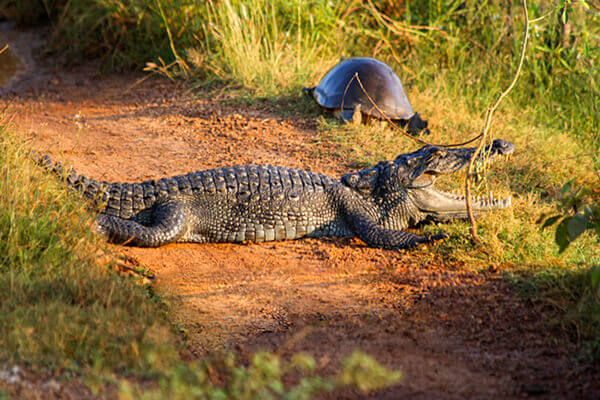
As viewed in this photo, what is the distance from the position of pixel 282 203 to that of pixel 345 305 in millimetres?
1265

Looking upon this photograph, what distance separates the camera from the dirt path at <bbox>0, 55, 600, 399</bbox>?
147 inches

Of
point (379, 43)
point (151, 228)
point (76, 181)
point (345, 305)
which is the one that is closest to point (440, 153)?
point (345, 305)

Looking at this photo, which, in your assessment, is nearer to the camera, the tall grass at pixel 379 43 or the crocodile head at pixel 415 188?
the crocodile head at pixel 415 188

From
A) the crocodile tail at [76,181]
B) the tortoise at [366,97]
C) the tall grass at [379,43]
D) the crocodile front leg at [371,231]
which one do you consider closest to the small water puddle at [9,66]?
the tall grass at [379,43]

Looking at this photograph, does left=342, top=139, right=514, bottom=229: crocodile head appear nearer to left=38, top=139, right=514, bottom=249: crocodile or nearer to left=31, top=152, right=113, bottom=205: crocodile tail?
left=38, top=139, right=514, bottom=249: crocodile

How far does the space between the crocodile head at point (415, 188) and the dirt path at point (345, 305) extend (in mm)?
464

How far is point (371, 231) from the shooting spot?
215 inches

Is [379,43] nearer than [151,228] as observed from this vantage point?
No

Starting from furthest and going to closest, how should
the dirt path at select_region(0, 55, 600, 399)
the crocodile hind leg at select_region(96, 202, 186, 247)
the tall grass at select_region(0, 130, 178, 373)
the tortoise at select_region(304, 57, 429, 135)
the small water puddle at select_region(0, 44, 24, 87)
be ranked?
the small water puddle at select_region(0, 44, 24, 87) < the tortoise at select_region(304, 57, 429, 135) < the crocodile hind leg at select_region(96, 202, 186, 247) < the dirt path at select_region(0, 55, 600, 399) < the tall grass at select_region(0, 130, 178, 373)

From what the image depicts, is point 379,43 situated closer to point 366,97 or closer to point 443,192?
point 366,97

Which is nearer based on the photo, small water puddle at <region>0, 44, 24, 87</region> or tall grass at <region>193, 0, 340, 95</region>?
tall grass at <region>193, 0, 340, 95</region>

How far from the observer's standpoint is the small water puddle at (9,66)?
383 inches

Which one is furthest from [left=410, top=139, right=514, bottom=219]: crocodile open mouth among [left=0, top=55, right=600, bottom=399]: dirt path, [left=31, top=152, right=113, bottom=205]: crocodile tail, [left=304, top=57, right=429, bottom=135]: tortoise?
[left=31, top=152, right=113, bottom=205]: crocodile tail

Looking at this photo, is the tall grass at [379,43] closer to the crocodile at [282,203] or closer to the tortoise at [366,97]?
the tortoise at [366,97]
